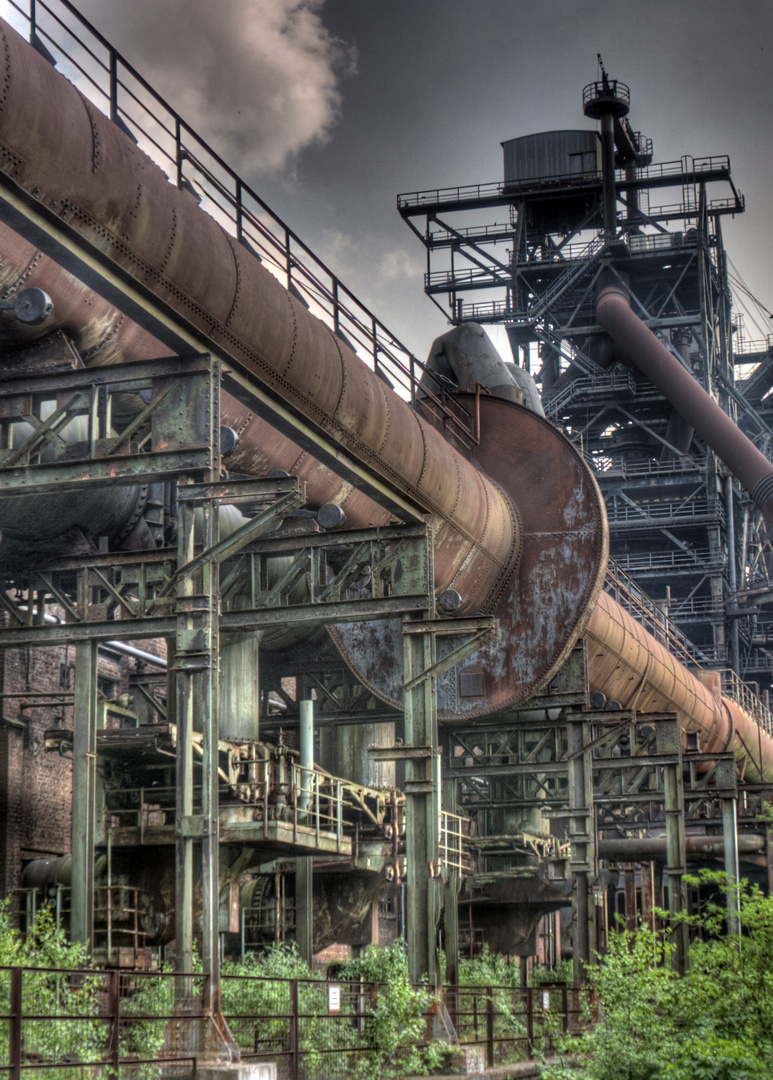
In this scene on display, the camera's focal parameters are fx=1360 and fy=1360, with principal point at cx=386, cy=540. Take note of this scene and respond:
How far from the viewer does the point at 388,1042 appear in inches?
579

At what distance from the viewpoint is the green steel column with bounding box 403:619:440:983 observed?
16.8 metres

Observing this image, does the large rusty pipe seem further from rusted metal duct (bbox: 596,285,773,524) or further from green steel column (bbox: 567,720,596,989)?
rusted metal duct (bbox: 596,285,773,524)

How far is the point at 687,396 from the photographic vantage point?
161 ft

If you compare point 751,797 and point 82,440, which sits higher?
point 82,440

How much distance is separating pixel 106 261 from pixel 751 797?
4126 centimetres

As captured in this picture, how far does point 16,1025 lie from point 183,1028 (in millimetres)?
3408

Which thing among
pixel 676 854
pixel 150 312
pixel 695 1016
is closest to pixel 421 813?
pixel 695 1016

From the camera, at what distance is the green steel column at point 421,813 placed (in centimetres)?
1680

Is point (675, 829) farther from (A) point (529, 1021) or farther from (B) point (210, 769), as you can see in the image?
(B) point (210, 769)

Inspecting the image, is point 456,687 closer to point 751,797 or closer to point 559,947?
point 559,947

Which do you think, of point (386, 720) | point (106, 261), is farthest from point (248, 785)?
point (106, 261)

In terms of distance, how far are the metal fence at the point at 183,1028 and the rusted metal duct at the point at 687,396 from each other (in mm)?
30627

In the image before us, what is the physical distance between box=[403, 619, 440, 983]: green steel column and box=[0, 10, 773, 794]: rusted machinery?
207cm

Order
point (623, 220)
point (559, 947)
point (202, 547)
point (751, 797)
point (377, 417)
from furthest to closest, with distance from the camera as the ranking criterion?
1. point (623, 220)
2. point (751, 797)
3. point (559, 947)
4. point (377, 417)
5. point (202, 547)
